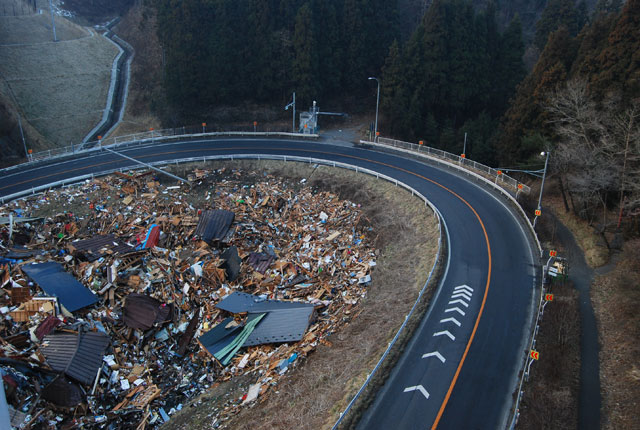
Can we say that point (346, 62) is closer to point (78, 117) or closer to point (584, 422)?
point (78, 117)

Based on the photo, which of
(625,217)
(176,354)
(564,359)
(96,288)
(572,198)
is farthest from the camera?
(572,198)

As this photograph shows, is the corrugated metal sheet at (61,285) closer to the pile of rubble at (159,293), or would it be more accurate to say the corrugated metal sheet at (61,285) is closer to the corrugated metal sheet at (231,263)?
the pile of rubble at (159,293)

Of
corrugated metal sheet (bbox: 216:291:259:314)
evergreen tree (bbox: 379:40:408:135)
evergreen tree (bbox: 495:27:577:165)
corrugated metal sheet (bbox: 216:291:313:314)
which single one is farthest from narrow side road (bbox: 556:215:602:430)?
evergreen tree (bbox: 379:40:408:135)

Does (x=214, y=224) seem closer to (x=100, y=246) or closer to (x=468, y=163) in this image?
(x=100, y=246)

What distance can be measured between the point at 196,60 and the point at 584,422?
47.0m

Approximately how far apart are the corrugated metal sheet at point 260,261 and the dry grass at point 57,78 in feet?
117

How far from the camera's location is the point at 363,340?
18.1 meters

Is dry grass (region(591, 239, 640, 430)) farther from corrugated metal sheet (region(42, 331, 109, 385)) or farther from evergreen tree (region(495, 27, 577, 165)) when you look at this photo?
corrugated metal sheet (region(42, 331, 109, 385))

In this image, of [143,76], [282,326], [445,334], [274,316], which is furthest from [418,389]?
[143,76]

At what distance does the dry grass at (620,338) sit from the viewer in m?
14.8

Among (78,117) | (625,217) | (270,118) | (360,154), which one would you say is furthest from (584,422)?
(78,117)

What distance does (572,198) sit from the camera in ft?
87.6

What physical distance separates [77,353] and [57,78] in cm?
5254

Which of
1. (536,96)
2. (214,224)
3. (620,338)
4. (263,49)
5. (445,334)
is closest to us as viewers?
(445,334)
